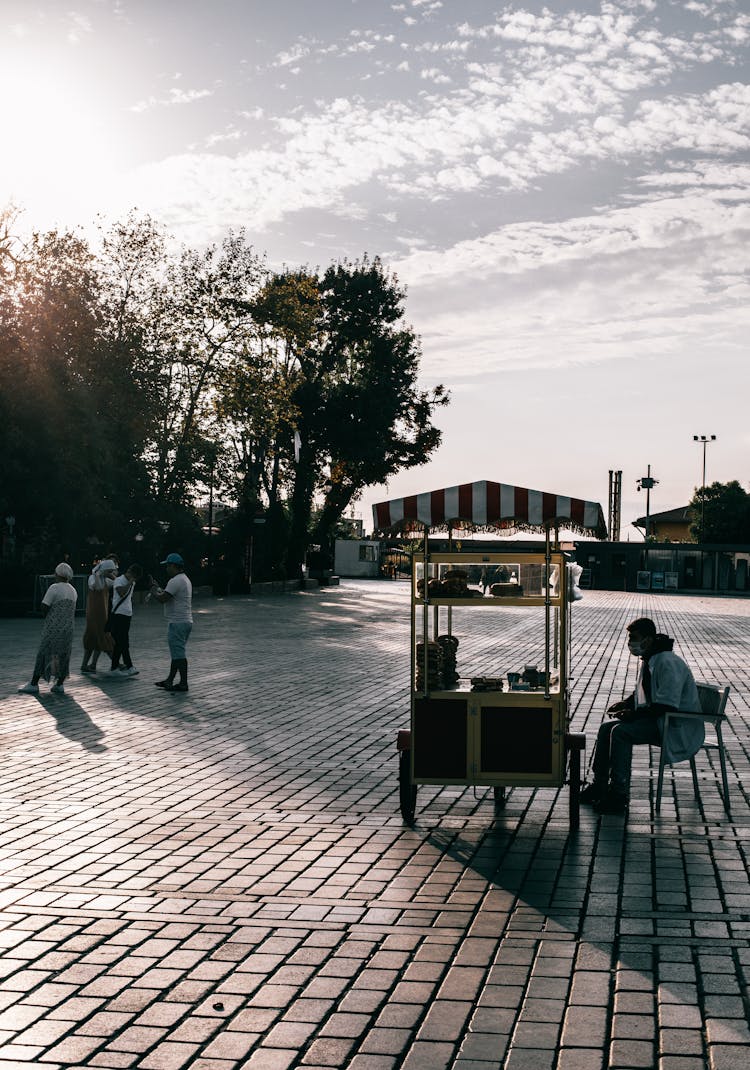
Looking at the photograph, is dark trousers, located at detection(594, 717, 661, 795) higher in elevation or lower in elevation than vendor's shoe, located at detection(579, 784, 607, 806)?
higher

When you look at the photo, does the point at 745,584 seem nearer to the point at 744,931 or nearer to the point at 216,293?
the point at 216,293

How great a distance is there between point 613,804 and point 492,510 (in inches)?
83.3

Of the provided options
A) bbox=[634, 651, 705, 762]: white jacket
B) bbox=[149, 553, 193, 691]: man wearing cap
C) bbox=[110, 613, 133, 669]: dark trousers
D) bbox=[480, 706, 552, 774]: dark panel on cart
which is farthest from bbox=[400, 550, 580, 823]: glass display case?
bbox=[110, 613, 133, 669]: dark trousers

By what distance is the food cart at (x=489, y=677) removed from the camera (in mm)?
7656

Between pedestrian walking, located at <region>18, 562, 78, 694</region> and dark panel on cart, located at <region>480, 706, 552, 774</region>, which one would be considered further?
pedestrian walking, located at <region>18, 562, 78, 694</region>

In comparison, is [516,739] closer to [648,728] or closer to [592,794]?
[592,794]

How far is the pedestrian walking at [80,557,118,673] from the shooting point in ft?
55.4

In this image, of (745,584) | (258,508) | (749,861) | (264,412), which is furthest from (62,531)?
(745,584)

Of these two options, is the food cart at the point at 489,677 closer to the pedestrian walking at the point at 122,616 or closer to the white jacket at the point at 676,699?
the white jacket at the point at 676,699

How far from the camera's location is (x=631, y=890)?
6.12m

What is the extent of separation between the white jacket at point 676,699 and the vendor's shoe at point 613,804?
455mm

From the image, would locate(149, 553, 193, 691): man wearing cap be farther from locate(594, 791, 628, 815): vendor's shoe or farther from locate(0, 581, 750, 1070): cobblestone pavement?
locate(594, 791, 628, 815): vendor's shoe

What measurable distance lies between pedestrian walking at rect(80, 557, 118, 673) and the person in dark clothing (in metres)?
10.0

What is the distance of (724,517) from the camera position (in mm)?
100312
